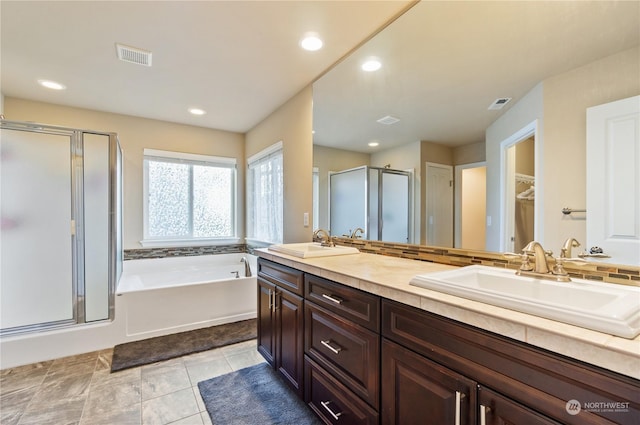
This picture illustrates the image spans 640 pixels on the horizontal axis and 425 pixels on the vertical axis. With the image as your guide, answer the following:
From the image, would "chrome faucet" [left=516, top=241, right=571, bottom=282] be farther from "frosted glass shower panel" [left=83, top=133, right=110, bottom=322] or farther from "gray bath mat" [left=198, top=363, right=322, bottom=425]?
→ "frosted glass shower panel" [left=83, top=133, right=110, bottom=322]

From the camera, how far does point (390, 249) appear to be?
6.60 feet

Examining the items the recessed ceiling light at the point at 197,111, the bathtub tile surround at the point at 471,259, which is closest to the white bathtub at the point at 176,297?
the bathtub tile surround at the point at 471,259

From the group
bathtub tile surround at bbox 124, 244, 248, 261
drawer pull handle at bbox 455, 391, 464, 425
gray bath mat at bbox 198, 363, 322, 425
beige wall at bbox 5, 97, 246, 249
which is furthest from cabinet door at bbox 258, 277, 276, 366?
beige wall at bbox 5, 97, 246, 249

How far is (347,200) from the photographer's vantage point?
2.44 meters

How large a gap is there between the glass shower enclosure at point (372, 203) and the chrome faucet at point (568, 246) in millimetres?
→ 843

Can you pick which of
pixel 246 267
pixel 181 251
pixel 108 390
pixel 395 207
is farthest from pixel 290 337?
pixel 181 251

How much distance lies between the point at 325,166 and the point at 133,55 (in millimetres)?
1740

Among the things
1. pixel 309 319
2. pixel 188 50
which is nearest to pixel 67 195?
pixel 188 50

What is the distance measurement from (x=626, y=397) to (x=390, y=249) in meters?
1.43

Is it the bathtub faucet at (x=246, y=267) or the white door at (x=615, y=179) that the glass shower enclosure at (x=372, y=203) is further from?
the bathtub faucet at (x=246, y=267)

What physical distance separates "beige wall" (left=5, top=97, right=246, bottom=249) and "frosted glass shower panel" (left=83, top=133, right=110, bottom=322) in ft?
3.13

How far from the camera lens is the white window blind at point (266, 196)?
130 inches

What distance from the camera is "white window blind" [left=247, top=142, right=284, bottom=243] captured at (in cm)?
329

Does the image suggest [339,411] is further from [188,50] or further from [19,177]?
[19,177]
